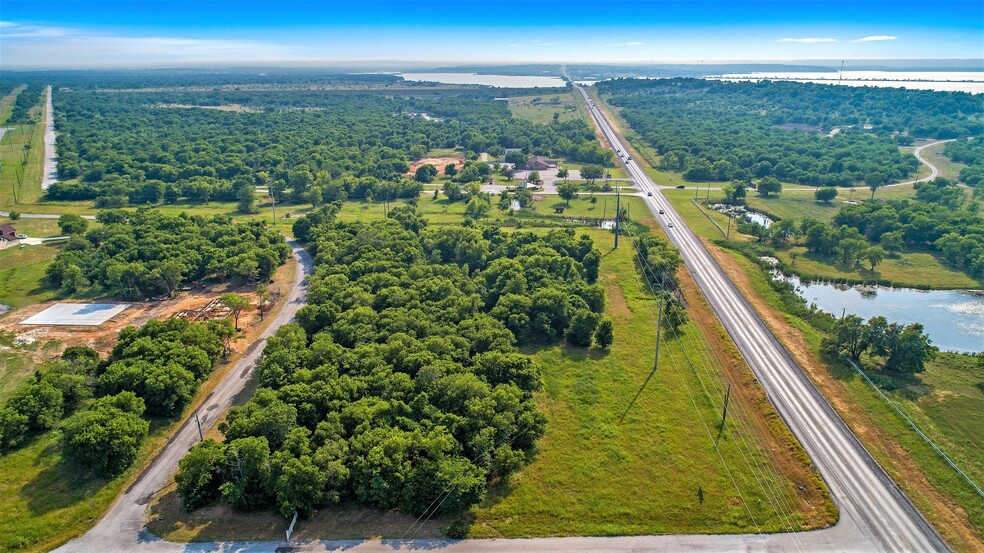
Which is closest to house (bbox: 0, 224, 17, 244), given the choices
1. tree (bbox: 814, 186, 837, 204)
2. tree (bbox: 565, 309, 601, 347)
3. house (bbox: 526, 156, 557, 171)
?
tree (bbox: 565, 309, 601, 347)

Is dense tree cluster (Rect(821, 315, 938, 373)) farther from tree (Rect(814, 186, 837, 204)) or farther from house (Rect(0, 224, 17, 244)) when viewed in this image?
house (Rect(0, 224, 17, 244))

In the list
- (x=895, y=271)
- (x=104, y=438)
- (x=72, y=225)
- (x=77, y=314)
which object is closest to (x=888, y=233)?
(x=895, y=271)

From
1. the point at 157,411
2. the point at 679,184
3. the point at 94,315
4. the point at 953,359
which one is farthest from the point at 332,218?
the point at 953,359

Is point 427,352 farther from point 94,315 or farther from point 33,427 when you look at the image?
point 94,315

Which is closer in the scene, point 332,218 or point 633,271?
point 633,271

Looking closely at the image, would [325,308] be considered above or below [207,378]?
above

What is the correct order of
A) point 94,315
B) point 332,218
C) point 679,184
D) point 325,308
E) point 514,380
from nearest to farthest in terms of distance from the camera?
1. point 514,380
2. point 325,308
3. point 94,315
4. point 332,218
5. point 679,184
